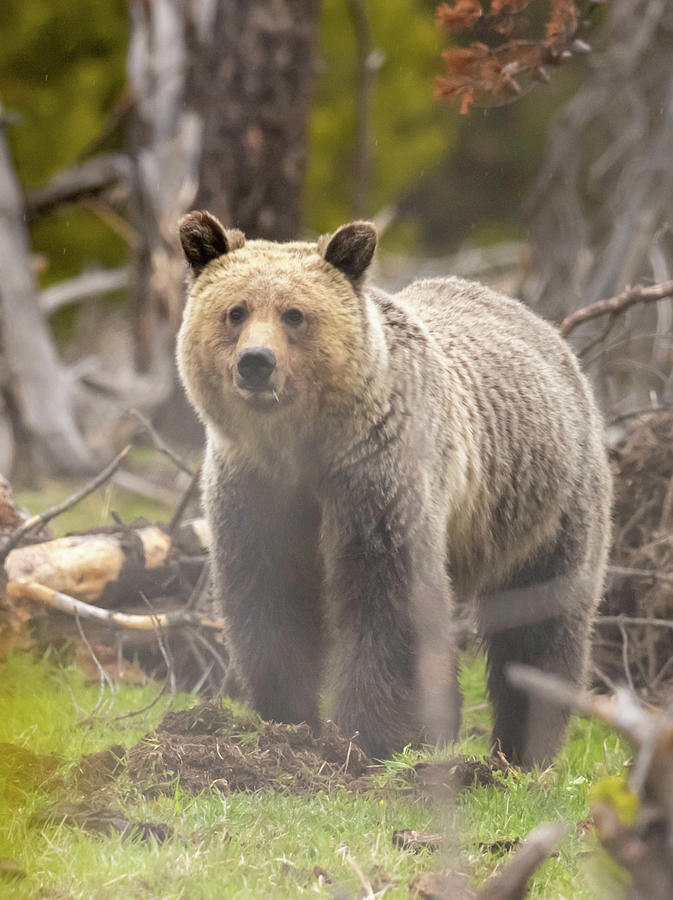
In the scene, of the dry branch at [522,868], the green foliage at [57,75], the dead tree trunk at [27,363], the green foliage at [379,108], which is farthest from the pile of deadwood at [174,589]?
the green foliage at [379,108]

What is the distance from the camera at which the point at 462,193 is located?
24188 millimetres

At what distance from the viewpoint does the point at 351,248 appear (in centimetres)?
412

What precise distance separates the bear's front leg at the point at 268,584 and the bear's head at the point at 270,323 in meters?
0.30

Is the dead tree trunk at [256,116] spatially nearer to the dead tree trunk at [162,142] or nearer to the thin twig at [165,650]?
the dead tree trunk at [162,142]

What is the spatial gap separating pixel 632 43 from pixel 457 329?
5.13 meters

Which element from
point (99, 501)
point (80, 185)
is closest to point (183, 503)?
point (99, 501)

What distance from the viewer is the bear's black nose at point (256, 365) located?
3754 millimetres

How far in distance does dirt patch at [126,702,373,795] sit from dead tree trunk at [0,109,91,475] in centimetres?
572

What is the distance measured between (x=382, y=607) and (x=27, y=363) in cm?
639

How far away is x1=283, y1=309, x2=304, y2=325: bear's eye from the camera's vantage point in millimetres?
3973

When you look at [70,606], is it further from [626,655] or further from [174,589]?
[626,655]

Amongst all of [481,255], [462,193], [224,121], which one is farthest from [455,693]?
[462,193]

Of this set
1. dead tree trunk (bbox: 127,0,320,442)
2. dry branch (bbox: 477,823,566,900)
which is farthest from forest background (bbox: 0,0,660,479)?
dry branch (bbox: 477,823,566,900)

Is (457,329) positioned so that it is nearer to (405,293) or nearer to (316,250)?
(405,293)
